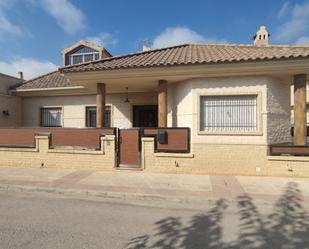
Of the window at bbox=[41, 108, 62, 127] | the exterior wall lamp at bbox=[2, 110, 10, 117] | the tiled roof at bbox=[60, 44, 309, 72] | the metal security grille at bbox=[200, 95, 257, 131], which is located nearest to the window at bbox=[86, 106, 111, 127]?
the window at bbox=[41, 108, 62, 127]

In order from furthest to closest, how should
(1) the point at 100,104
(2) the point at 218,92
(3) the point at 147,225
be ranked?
(1) the point at 100,104
(2) the point at 218,92
(3) the point at 147,225

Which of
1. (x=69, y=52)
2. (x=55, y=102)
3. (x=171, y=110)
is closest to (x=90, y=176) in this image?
(x=171, y=110)

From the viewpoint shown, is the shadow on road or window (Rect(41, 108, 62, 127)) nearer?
the shadow on road

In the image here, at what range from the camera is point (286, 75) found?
852cm

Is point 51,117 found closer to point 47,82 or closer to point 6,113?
point 47,82

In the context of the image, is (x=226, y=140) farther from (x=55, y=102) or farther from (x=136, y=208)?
(x=55, y=102)

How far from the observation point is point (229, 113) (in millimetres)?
8633

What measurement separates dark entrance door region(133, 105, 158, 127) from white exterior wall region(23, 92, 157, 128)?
285 millimetres

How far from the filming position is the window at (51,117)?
1347 cm

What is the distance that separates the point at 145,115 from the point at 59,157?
485 cm

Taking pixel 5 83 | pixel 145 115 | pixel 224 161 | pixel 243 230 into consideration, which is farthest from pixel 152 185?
pixel 5 83

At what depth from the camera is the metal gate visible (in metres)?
9.01

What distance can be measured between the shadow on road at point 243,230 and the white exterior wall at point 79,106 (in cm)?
776

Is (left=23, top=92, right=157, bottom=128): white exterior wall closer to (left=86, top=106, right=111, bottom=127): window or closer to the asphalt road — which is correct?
(left=86, top=106, right=111, bottom=127): window
